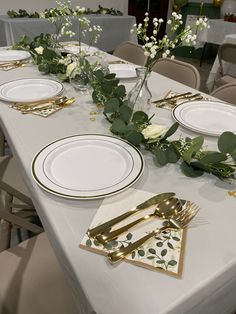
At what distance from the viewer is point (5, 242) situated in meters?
0.89

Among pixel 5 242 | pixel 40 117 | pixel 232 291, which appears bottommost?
pixel 5 242

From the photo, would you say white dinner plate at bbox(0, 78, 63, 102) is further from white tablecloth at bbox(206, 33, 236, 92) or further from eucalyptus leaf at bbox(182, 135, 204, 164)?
white tablecloth at bbox(206, 33, 236, 92)

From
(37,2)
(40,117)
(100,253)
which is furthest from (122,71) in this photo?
(37,2)

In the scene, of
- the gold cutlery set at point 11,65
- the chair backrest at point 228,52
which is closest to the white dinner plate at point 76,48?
the gold cutlery set at point 11,65

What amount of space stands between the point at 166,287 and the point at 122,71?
1156mm

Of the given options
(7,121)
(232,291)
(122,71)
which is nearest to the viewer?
(232,291)

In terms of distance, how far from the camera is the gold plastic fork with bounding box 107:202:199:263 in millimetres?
449

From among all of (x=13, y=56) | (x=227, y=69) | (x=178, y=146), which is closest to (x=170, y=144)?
(x=178, y=146)

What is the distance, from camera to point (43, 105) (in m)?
0.98

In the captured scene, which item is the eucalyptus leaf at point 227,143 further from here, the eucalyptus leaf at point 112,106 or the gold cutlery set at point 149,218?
the eucalyptus leaf at point 112,106

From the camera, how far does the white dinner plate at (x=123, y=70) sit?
1317 millimetres

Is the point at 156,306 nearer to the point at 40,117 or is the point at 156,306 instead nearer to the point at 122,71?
the point at 40,117

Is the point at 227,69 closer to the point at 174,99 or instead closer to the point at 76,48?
the point at 76,48

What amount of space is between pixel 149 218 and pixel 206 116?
0.53m
